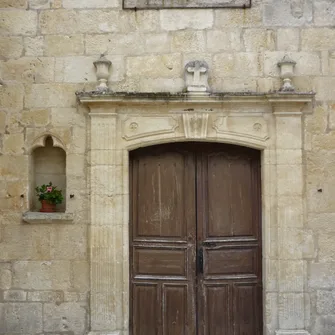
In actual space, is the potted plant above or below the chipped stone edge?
below

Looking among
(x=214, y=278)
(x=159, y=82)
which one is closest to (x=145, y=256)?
(x=214, y=278)

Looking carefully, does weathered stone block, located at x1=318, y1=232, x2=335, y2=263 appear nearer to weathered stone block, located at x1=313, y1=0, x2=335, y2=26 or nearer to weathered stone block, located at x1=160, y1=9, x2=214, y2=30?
weathered stone block, located at x1=313, y1=0, x2=335, y2=26

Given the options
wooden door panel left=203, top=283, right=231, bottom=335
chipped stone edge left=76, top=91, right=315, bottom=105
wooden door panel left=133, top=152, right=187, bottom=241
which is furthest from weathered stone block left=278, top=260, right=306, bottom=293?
chipped stone edge left=76, top=91, right=315, bottom=105

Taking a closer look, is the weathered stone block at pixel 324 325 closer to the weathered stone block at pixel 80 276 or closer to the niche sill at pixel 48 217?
the weathered stone block at pixel 80 276

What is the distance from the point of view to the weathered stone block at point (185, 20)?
5.03 metres

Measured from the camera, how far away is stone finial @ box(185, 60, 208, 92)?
4.92 metres

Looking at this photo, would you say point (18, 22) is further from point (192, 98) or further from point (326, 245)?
point (326, 245)

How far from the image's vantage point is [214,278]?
509 cm

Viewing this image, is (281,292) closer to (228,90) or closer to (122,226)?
(122,226)

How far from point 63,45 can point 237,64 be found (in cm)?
181

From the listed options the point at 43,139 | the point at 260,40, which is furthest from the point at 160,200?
the point at 260,40

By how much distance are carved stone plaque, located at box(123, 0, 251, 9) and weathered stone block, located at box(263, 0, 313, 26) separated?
0.23 metres

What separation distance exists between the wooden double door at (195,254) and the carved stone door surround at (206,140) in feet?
0.63

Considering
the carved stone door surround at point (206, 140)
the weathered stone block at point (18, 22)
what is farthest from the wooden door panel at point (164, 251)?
the weathered stone block at point (18, 22)
